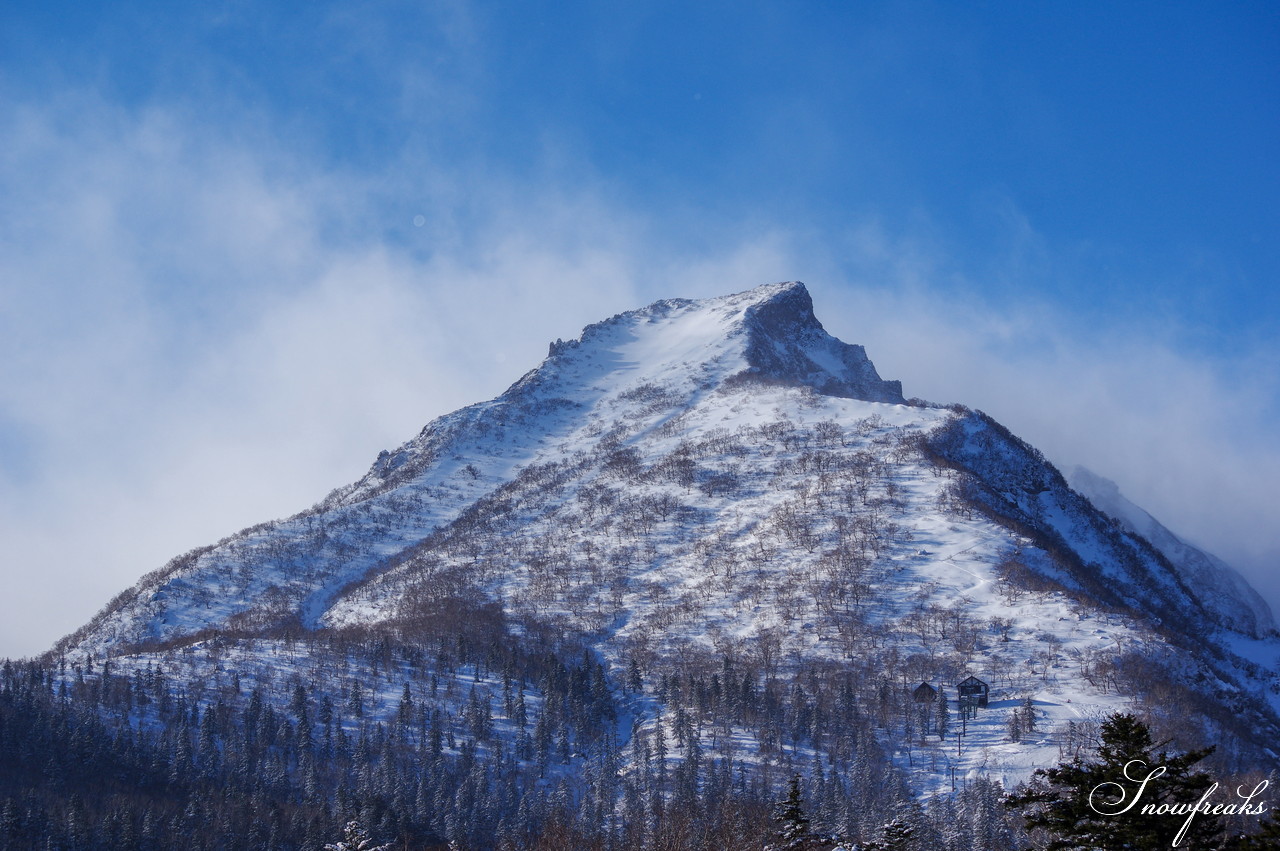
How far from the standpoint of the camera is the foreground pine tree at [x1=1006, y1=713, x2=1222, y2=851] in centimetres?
2828

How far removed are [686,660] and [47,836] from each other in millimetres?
115005

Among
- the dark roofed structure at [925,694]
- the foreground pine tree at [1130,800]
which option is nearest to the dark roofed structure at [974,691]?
the dark roofed structure at [925,694]

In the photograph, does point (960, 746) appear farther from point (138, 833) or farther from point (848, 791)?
point (138, 833)

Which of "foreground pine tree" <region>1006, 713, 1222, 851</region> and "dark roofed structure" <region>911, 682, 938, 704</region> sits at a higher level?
"foreground pine tree" <region>1006, 713, 1222, 851</region>

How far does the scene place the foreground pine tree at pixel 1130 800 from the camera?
92.8 ft

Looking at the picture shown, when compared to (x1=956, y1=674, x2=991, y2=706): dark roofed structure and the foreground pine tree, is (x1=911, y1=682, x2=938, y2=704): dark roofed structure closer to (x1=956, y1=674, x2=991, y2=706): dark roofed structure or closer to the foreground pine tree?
(x1=956, y1=674, x2=991, y2=706): dark roofed structure

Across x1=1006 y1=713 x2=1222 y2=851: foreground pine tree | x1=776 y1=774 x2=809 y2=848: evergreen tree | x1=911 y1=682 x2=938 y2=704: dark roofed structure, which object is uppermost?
x1=1006 y1=713 x2=1222 y2=851: foreground pine tree

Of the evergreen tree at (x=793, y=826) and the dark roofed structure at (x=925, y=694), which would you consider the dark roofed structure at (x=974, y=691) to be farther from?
the evergreen tree at (x=793, y=826)

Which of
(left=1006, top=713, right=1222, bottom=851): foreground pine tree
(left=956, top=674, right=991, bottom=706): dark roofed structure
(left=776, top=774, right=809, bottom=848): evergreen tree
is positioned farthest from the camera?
(left=956, top=674, right=991, bottom=706): dark roofed structure

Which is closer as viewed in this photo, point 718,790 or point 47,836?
point 47,836

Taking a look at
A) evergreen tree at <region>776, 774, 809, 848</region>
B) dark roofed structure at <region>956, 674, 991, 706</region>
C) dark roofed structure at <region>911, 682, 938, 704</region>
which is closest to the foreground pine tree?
evergreen tree at <region>776, 774, 809, 848</region>

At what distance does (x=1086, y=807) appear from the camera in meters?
29.3

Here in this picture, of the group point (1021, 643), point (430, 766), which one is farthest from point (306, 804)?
point (1021, 643)

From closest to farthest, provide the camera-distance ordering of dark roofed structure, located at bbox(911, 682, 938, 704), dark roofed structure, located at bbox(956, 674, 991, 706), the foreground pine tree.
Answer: the foreground pine tree
dark roofed structure, located at bbox(956, 674, 991, 706)
dark roofed structure, located at bbox(911, 682, 938, 704)
